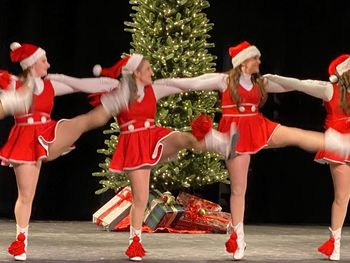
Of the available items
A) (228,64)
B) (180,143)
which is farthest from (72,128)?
(228,64)

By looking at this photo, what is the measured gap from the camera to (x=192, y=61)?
25.7 ft

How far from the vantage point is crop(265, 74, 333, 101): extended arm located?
5.71 m

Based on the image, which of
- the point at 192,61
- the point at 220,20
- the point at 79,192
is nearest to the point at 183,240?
the point at 192,61

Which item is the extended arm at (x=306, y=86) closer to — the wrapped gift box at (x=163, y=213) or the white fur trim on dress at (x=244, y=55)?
the white fur trim on dress at (x=244, y=55)

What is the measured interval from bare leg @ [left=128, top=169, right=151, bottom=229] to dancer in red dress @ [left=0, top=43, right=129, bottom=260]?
42 centimetres

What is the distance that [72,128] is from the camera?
560cm

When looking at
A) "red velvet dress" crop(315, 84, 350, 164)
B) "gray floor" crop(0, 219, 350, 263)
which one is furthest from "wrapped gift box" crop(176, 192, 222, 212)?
"red velvet dress" crop(315, 84, 350, 164)

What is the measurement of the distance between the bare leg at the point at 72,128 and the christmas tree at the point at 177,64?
2160mm

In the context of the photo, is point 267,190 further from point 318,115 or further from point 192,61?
point 192,61

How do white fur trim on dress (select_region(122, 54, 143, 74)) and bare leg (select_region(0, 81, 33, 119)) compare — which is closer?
bare leg (select_region(0, 81, 33, 119))

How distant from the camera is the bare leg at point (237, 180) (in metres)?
5.69

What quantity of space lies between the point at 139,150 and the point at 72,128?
458 mm

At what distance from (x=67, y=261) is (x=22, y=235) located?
0.34 metres

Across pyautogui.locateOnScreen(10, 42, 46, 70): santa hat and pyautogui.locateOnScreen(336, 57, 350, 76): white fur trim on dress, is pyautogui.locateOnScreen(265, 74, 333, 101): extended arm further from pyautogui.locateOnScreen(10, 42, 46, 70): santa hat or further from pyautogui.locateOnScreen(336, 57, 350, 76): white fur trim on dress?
pyautogui.locateOnScreen(10, 42, 46, 70): santa hat
